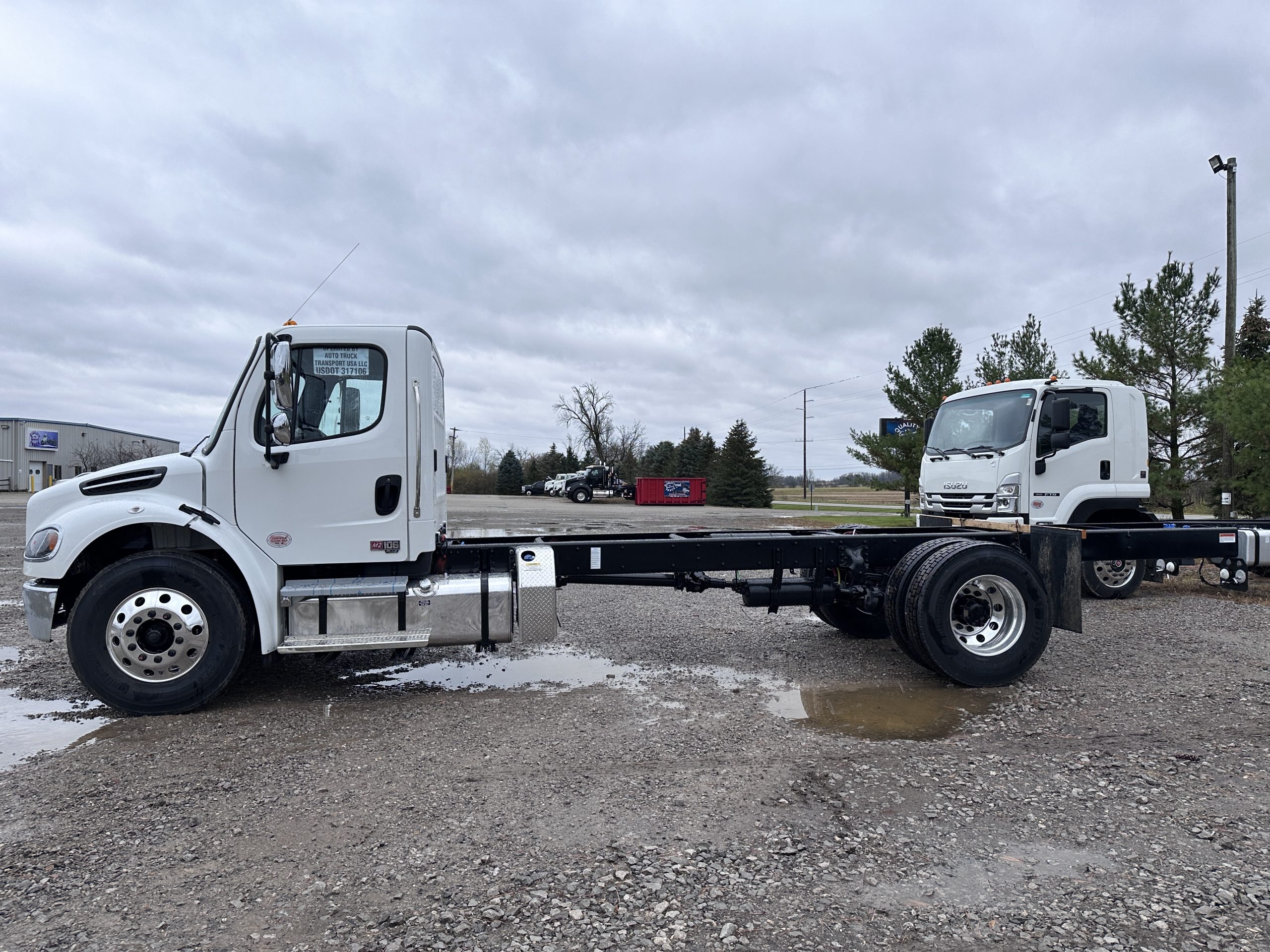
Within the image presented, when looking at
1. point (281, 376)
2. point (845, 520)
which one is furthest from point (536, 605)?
point (845, 520)

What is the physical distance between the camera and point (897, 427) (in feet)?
86.7

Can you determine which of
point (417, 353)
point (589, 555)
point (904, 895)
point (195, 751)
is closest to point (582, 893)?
point (904, 895)

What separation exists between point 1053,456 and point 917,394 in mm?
18408

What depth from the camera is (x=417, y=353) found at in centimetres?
534

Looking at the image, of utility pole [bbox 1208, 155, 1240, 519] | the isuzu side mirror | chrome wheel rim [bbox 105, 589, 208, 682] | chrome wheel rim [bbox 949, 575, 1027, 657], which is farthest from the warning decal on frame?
utility pole [bbox 1208, 155, 1240, 519]

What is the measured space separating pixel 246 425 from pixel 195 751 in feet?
6.81

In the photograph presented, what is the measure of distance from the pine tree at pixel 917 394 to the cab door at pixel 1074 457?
653 inches

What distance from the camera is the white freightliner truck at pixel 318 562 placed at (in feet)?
16.1

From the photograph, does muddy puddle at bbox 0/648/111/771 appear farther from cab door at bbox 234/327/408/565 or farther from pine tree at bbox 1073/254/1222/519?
pine tree at bbox 1073/254/1222/519

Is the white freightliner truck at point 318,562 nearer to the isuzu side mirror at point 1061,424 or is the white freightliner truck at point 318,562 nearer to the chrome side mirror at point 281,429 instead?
the chrome side mirror at point 281,429

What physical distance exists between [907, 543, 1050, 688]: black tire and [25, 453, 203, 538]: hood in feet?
17.2

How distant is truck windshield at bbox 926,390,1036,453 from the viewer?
8570 millimetres

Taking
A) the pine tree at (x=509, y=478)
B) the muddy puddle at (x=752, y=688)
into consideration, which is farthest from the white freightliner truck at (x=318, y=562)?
the pine tree at (x=509, y=478)

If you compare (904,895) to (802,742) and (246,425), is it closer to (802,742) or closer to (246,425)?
(802,742)
